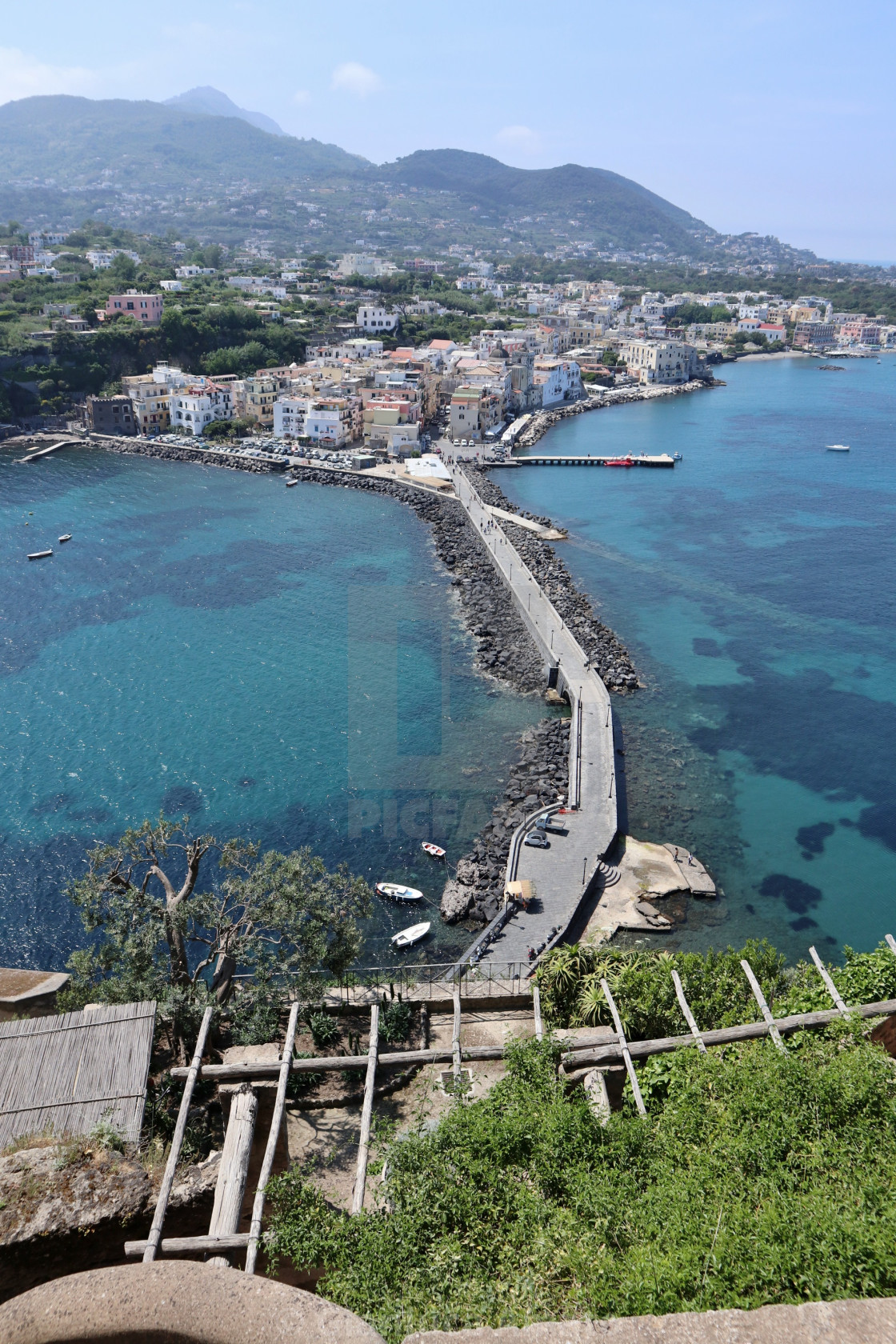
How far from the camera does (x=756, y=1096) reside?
768 cm

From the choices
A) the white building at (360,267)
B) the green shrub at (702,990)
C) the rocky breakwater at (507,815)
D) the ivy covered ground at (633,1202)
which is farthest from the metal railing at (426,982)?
the white building at (360,267)

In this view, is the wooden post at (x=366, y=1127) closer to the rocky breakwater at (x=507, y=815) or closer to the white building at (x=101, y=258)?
the rocky breakwater at (x=507, y=815)

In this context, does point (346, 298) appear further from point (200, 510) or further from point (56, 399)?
point (200, 510)

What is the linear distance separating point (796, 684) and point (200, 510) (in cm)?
3148

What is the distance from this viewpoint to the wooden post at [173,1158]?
647cm

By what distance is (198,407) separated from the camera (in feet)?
192

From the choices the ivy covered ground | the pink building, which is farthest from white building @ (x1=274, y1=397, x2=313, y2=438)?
the ivy covered ground

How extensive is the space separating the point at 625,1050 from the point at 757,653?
23.9m

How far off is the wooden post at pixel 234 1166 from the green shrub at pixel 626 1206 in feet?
1.58

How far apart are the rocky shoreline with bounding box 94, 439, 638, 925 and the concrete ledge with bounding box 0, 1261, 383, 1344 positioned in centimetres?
1392

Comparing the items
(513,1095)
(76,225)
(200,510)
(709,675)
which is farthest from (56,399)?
(76,225)

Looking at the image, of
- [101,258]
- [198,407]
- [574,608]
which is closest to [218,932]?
[574,608]

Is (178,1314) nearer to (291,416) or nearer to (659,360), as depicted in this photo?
(291,416)

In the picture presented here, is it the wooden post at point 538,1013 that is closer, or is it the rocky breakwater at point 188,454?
the wooden post at point 538,1013
